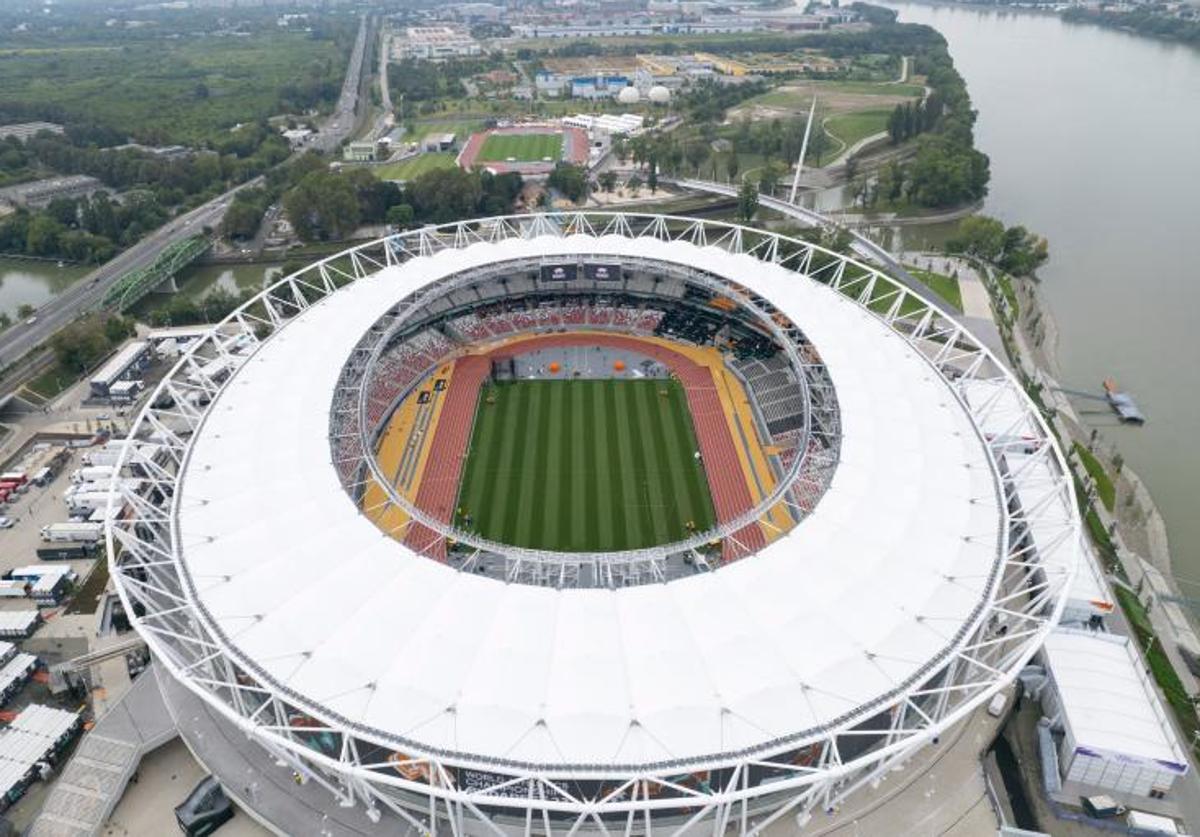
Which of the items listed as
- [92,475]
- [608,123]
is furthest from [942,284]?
[608,123]

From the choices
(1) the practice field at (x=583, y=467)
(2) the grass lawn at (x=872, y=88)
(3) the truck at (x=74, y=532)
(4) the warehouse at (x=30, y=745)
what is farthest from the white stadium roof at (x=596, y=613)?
(2) the grass lawn at (x=872, y=88)

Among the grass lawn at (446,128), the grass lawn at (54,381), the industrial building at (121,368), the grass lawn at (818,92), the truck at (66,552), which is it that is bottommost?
the truck at (66,552)

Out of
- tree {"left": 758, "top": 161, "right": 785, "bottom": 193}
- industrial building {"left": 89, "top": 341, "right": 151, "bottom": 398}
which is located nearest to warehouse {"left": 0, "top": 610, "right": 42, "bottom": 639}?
industrial building {"left": 89, "top": 341, "right": 151, "bottom": 398}

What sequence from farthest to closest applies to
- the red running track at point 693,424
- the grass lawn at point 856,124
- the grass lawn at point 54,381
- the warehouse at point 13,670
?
the grass lawn at point 856,124
the grass lawn at point 54,381
the red running track at point 693,424
the warehouse at point 13,670

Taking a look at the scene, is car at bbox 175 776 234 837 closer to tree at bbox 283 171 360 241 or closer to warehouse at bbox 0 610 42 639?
warehouse at bbox 0 610 42 639

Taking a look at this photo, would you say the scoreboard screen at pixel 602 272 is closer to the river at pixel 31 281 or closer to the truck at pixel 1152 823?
the truck at pixel 1152 823

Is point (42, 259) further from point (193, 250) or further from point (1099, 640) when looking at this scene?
point (1099, 640)
